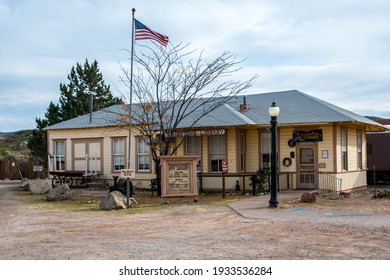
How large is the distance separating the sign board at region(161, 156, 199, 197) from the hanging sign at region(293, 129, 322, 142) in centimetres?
638

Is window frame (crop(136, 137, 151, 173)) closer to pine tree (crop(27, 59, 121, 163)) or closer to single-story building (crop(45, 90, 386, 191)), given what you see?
single-story building (crop(45, 90, 386, 191))

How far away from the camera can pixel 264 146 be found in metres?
23.3

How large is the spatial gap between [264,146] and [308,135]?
2136 millimetres

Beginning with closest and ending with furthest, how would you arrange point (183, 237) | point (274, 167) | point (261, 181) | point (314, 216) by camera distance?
point (183, 237)
point (314, 216)
point (274, 167)
point (261, 181)

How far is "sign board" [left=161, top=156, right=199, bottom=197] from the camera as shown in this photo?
17.5 m

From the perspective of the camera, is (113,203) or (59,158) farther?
(59,158)

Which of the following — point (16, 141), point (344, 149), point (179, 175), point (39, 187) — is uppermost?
point (16, 141)

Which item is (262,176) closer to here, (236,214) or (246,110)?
(246,110)

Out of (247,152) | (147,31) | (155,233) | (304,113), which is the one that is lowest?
(155,233)

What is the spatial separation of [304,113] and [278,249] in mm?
14859

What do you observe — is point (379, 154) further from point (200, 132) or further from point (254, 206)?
point (254, 206)

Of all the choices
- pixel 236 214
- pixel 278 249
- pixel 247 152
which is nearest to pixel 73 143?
pixel 247 152

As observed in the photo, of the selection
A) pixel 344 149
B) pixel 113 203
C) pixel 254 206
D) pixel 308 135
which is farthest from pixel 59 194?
pixel 344 149

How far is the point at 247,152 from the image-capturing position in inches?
924
